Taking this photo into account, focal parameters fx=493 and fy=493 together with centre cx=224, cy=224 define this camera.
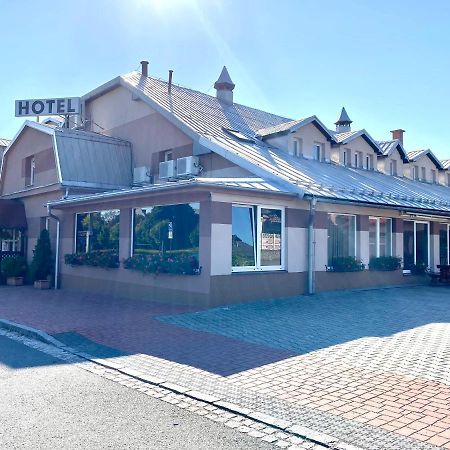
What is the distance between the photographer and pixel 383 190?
58.3 ft

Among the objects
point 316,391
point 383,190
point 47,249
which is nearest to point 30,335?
point 316,391

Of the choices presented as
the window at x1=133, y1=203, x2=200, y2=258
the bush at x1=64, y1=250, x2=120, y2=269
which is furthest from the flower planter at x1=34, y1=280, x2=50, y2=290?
the window at x1=133, y1=203, x2=200, y2=258

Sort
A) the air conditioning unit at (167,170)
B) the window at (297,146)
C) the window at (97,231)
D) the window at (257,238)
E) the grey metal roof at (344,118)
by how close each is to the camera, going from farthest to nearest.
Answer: the grey metal roof at (344,118), the window at (297,146), the air conditioning unit at (167,170), the window at (97,231), the window at (257,238)

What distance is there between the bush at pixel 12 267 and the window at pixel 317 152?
12.1m

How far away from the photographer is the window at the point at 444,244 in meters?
19.9

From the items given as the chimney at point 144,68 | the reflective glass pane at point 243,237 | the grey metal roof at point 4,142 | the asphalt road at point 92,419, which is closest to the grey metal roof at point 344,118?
→ the chimney at point 144,68

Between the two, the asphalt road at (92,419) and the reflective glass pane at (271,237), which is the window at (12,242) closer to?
the reflective glass pane at (271,237)

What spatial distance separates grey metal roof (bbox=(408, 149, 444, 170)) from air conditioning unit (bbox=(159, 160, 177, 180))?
13687mm

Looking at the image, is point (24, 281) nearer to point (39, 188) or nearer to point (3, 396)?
point (39, 188)

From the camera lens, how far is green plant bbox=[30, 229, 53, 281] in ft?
57.9

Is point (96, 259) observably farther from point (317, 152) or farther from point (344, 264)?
point (317, 152)

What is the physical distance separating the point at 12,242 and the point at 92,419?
56.5 feet

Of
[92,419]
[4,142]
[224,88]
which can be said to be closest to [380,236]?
[224,88]

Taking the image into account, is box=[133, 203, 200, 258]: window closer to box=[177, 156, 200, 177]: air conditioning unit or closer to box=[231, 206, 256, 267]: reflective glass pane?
box=[231, 206, 256, 267]: reflective glass pane
